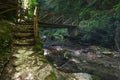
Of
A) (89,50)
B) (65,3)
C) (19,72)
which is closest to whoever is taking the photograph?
(19,72)

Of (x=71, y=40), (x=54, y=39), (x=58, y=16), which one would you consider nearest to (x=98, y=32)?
(x=71, y=40)

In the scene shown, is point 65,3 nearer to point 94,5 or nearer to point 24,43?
point 94,5

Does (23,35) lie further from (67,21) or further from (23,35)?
(67,21)

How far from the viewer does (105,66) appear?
1244 centimetres

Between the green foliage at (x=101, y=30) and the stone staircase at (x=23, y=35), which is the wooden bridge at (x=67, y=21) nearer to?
the green foliage at (x=101, y=30)

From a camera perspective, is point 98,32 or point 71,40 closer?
point 98,32

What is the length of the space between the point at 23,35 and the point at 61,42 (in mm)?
13334

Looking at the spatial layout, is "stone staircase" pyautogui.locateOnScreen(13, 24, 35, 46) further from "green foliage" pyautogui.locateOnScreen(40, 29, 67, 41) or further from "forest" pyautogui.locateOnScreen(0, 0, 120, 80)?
"green foliage" pyautogui.locateOnScreen(40, 29, 67, 41)

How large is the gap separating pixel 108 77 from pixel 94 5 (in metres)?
13.6

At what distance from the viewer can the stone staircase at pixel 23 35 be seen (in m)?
8.56

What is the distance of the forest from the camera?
275 inches

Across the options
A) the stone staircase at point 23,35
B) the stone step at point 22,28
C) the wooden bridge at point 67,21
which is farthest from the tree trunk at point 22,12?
the wooden bridge at point 67,21

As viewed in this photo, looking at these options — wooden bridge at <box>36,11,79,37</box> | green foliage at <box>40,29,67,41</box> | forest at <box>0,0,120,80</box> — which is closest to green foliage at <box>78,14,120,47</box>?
forest at <box>0,0,120,80</box>

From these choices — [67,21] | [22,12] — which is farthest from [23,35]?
[67,21]
